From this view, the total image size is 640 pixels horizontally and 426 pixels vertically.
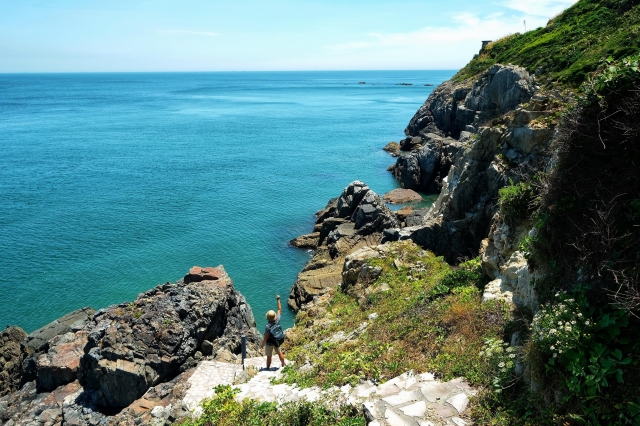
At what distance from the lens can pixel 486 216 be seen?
25000mm

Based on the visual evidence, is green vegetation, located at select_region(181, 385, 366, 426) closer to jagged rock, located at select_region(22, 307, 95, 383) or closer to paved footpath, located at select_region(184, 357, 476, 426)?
paved footpath, located at select_region(184, 357, 476, 426)

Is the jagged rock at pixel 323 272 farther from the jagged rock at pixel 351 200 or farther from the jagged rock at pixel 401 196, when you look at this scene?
the jagged rock at pixel 401 196

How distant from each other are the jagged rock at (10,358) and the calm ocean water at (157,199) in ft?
8.27

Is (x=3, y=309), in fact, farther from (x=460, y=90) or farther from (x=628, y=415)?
(x=460, y=90)

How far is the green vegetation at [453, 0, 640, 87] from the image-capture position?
1410 inches

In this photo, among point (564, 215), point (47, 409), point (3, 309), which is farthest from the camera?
point (3, 309)

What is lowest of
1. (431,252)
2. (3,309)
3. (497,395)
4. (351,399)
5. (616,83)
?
(3,309)

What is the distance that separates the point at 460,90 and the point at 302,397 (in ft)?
Answer: 247

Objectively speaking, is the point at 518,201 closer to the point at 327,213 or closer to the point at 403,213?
the point at 403,213

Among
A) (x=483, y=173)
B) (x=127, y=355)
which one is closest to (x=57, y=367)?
(x=127, y=355)

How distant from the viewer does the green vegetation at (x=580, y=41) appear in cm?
3581

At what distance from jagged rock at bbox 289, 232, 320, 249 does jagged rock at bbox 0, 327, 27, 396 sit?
20.7m

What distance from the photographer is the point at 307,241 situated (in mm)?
40406

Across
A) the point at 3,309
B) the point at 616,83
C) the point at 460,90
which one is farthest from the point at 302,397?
the point at 460,90
